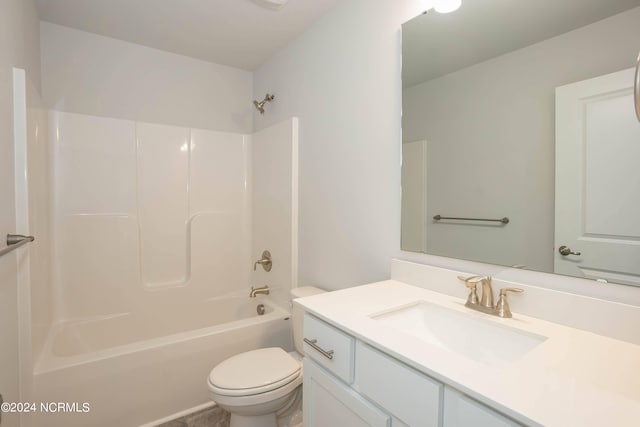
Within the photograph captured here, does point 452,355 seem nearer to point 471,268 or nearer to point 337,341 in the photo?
point 337,341

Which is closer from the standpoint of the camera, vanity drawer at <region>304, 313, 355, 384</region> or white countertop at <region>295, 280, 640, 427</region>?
white countertop at <region>295, 280, 640, 427</region>

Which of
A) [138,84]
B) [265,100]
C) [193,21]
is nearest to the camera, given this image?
[193,21]

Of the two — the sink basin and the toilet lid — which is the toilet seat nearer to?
the toilet lid

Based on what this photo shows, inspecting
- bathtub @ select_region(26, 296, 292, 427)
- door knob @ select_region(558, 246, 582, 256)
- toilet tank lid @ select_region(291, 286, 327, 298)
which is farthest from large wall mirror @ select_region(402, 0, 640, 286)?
bathtub @ select_region(26, 296, 292, 427)

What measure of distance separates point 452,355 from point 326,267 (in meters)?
1.18

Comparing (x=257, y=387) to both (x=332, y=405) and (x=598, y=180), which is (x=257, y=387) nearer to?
(x=332, y=405)

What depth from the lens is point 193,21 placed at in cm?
194

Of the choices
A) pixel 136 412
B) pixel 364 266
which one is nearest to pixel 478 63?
pixel 364 266

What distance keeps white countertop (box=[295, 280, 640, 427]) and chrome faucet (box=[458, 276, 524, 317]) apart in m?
0.03

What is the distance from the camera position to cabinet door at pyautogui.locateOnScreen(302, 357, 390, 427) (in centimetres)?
82

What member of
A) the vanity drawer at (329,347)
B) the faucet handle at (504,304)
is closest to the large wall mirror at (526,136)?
the faucet handle at (504,304)

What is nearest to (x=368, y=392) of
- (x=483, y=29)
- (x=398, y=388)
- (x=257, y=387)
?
(x=398, y=388)

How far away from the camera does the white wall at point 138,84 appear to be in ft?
6.59

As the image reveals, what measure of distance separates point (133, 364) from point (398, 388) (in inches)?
57.8
